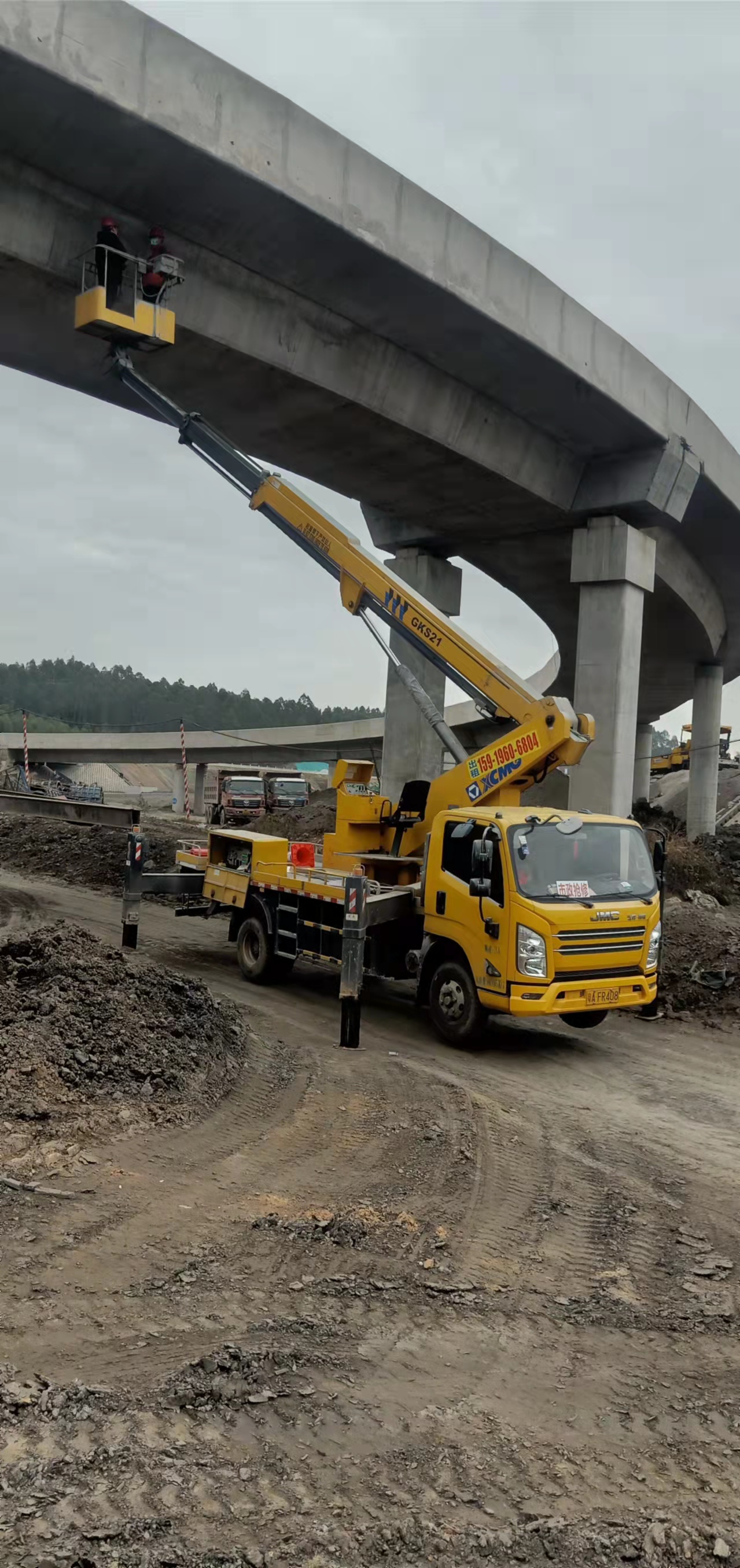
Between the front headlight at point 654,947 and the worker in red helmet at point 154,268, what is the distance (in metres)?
9.23

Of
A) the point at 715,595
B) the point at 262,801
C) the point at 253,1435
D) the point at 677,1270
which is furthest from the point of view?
the point at 262,801

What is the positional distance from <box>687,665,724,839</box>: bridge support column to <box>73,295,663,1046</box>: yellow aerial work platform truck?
86.3 feet

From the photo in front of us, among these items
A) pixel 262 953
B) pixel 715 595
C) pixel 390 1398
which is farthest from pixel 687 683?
pixel 390 1398

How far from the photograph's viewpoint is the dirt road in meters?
3.30

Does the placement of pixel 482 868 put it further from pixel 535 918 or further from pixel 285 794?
pixel 285 794

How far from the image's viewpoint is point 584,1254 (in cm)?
544

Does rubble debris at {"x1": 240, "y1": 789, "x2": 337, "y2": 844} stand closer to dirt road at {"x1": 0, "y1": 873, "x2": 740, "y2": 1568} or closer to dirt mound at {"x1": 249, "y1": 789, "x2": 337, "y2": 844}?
dirt mound at {"x1": 249, "y1": 789, "x2": 337, "y2": 844}

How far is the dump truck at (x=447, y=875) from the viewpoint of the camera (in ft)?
31.0

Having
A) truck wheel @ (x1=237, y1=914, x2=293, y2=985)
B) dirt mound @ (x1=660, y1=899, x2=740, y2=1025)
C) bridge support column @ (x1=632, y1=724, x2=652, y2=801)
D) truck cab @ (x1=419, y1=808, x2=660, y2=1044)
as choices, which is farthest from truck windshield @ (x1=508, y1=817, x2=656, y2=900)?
bridge support column @ (x1=632, y1=724, x2=652, y2=801)

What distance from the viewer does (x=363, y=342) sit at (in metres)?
15.4

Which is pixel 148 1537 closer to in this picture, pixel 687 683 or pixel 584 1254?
pixel 584 1254

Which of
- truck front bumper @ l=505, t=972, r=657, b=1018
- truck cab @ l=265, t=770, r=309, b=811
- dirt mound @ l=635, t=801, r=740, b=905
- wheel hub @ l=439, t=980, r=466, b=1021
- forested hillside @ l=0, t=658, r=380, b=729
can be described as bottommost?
wheel hub @ l=439, t=980, r=466, b=1021

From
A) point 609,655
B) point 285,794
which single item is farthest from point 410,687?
point 285,794

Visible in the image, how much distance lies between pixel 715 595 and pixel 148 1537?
2907 centimetres
